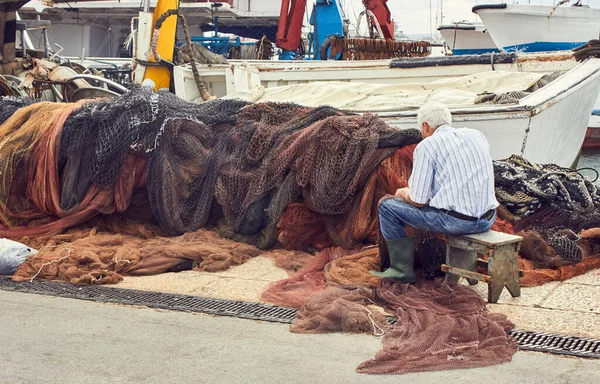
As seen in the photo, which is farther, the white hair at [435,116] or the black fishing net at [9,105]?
the black fishing net at [9,105]

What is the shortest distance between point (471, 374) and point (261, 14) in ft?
105

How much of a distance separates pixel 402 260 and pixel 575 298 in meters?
1.29

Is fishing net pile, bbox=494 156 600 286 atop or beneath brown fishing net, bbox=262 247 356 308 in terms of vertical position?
atop

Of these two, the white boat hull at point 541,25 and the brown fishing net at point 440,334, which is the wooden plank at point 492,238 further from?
the white boat hull at point 541,25

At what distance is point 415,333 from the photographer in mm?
4191

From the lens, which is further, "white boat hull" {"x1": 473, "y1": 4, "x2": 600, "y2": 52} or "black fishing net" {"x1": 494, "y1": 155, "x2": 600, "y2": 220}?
"white boat hull" {"x1": 473, "y1": 4, "x2": 600, "y2": 52}

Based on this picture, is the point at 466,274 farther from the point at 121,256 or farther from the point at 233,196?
the point at 121,256

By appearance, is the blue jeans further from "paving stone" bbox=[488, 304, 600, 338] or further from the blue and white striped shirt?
"paving stone" bbox=[488, 304, 600, 338]

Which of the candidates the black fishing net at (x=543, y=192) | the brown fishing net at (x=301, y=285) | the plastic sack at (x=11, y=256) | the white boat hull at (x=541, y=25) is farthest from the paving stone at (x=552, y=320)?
the white boat hull at (x=541, y=25)

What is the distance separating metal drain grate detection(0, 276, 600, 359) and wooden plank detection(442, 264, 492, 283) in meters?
0.53

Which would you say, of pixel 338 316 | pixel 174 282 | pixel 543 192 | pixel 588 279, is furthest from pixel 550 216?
pixel 174 282

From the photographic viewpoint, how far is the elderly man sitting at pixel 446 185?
483 cm

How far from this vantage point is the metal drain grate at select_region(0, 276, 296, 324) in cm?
486

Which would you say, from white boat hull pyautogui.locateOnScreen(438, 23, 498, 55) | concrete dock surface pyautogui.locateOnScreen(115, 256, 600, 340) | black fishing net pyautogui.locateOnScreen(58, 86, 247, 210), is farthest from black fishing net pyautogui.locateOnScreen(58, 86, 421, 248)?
white boat hull pyautogui.locateOnScreen(438, 23, 498, 55)
